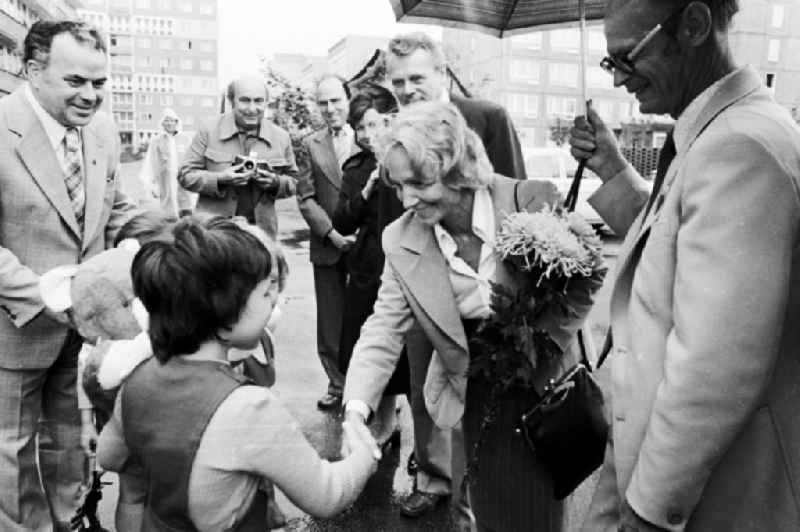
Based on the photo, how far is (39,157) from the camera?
2.76 meters

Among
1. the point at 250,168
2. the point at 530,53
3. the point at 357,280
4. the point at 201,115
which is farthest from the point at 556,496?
the point at 530,53

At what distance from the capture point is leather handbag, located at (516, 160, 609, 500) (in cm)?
216

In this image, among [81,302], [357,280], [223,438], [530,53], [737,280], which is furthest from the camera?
[530,53]

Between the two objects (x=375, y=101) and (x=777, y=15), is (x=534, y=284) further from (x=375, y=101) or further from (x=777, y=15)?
(x=375, y=101)

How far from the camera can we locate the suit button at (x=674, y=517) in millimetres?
1398

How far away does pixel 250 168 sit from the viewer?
5.14m

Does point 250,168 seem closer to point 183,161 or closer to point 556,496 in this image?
point 183,161

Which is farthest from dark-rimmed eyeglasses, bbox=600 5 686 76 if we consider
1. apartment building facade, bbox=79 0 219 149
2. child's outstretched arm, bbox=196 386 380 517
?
apartment building facade, bbox=79 0 219 149

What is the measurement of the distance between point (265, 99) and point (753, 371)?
15.3ft

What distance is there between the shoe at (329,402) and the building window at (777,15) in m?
3.75

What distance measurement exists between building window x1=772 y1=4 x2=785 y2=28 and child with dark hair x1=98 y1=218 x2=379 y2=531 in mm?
1470

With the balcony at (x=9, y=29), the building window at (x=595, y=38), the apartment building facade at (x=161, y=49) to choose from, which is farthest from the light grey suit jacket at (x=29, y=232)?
the balcony at (x=9, y=29)

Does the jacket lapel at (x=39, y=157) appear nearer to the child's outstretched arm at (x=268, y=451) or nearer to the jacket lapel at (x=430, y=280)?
the jacket lapel at (x=430, y=280)

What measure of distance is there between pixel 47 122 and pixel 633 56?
2.28 metres
